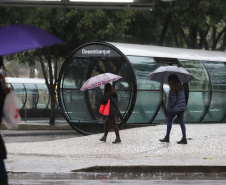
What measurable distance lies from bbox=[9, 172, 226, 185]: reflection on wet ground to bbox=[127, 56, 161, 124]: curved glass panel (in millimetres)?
9227

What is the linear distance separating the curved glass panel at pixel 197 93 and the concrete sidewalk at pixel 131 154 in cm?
218

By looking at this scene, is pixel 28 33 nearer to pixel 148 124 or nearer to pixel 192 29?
pixel 148 124

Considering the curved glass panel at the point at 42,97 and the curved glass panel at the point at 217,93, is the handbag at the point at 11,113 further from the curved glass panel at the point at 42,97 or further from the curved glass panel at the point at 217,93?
the curved glass panel at the point at 42,97

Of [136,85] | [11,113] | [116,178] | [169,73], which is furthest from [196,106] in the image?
[11,113]

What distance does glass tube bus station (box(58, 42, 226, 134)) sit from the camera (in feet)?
65.1

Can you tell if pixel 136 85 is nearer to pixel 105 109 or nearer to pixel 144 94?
pixel 144 94

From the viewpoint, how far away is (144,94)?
1991cm

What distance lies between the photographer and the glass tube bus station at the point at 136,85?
781 inches

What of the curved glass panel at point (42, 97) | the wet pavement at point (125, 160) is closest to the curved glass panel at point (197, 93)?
the wet pavement at point (125, 160)

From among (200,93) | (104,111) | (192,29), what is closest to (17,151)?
(104,111)

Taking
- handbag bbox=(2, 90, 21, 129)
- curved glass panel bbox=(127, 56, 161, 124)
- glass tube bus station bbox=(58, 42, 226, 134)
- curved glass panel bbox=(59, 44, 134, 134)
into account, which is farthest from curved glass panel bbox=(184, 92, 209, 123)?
handbag bbox=(2, 90, 21, 129)

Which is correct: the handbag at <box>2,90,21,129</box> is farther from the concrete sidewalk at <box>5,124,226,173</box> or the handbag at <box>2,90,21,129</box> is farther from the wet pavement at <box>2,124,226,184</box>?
the concrete sidewalk at <box>5,124,226,173</box>

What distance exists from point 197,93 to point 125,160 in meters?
10.0

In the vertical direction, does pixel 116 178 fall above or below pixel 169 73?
below
